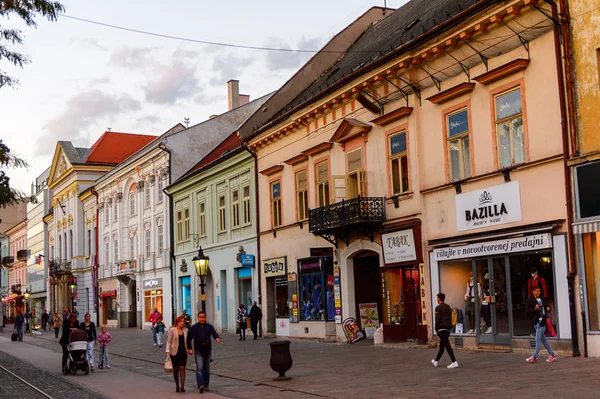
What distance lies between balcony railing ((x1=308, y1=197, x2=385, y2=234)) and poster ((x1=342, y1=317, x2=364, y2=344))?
3176 millimetres

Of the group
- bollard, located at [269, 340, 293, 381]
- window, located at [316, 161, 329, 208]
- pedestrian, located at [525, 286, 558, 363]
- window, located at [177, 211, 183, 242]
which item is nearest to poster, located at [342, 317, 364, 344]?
window, located at [316, 161, 329, 208]

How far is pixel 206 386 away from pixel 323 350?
8.92 m

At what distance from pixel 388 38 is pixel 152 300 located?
1088 inches

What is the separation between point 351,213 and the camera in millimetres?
25641

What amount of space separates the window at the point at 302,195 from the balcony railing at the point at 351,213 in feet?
11.5

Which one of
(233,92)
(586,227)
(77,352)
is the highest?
(233,92)

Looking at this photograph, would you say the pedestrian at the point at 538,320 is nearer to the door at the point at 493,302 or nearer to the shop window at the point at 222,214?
the door at the point at 493,302

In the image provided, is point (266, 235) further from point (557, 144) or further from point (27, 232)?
point (27, 232)

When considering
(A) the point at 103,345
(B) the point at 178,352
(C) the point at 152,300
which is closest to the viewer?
(B) the point at 178,352

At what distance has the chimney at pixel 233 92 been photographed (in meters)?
53.4

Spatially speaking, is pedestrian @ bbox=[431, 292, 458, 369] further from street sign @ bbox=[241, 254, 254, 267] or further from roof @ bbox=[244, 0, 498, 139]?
street sign @ bbox=[241, 254, 254, 267]

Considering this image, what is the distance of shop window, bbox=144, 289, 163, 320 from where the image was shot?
1921 inches

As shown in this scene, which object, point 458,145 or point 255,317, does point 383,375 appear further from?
point 255,317

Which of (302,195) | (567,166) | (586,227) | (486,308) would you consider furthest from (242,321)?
(586,227)
